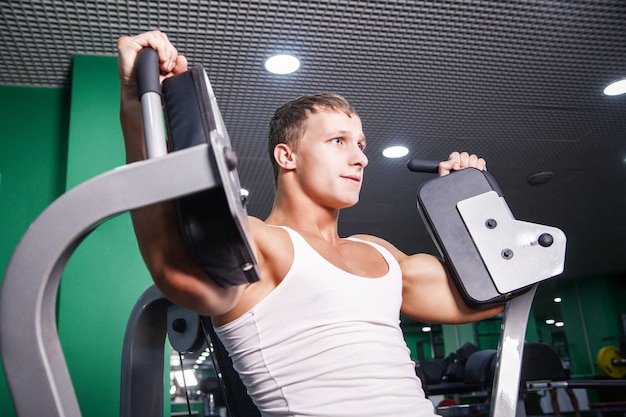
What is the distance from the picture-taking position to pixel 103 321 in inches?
95.0

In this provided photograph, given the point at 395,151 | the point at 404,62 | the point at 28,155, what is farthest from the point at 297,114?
the point at 395,151

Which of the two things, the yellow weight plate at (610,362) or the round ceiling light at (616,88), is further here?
the yellow weight plate at (610,362)

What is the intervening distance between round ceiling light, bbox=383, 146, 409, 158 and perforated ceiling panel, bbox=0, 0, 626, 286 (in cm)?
8

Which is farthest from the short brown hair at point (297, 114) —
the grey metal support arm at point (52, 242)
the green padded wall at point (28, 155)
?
the green padded wall at point (28, 155)

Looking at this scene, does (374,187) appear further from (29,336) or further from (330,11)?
(29,336)

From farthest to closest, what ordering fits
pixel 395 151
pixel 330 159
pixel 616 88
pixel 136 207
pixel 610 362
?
pixel 610 362 → pixel 395 151 → pixel 616 88 → pixel 330 159 → pixel 136 207

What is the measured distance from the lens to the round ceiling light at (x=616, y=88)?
3476 millimetres

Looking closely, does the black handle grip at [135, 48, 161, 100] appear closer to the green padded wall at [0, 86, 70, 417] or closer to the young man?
the young man

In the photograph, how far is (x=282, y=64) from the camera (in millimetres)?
2924

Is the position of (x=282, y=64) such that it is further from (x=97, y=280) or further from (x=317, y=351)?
(x=317, y=351)

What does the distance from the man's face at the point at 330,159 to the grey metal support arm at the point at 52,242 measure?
1.97ft

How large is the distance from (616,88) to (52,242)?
375 cm

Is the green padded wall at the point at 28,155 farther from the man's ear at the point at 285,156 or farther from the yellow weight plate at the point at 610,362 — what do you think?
the yellow weight plate at the point at 610,362

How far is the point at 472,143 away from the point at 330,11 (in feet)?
6.72
